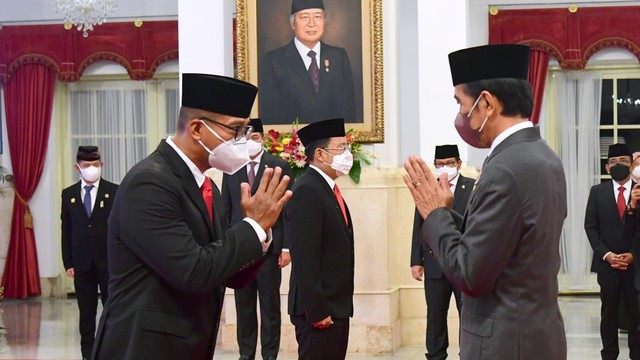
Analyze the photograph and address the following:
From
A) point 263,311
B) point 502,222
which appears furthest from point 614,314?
point 502,222

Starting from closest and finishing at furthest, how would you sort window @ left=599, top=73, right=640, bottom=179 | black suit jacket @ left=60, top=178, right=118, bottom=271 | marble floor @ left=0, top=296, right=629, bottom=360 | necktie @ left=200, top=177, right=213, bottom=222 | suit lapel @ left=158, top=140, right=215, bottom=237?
suit lapel @ left=158, top=140, right=215, bottom=237, necktie @ left=200, top=177, right=213, bottom=222, black suit jacket @ left=60, top=178, right=118, bottom=271, marble floor @ left=0, top=296, right=629, bottom=360, window @ left=599, top=73, right=640, bottom=179

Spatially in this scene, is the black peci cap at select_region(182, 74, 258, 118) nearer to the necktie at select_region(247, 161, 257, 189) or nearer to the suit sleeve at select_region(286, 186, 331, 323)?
the suit sleeve at select_region(286, 186, 331, 323)

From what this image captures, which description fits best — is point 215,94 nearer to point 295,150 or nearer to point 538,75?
point 295,150

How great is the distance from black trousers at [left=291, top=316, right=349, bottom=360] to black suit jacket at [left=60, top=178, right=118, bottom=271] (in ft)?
10.8

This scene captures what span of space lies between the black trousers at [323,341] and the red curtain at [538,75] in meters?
6.87

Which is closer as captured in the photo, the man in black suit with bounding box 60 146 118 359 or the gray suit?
the gray suit

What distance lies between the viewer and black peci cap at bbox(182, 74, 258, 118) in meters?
3.21

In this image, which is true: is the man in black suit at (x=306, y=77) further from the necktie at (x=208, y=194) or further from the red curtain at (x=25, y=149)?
the necktie at (x=208, y=194)

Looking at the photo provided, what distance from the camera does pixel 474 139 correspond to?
10.3 ft

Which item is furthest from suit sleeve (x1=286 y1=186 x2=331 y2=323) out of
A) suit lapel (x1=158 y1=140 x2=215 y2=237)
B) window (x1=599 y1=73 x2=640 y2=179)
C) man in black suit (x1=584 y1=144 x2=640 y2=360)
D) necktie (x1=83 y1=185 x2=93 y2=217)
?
window (x1=599 y1=73 x2=640 y2=179)

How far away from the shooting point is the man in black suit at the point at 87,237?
26.0ft

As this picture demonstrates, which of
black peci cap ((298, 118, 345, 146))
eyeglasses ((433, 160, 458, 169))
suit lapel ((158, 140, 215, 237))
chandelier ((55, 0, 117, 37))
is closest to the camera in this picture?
suit lapel ((158, 140, 215, 237))

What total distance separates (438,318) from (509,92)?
14.7ft

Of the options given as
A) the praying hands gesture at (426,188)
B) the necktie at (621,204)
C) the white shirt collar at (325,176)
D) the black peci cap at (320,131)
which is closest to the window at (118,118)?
the necktie at (621,204)
